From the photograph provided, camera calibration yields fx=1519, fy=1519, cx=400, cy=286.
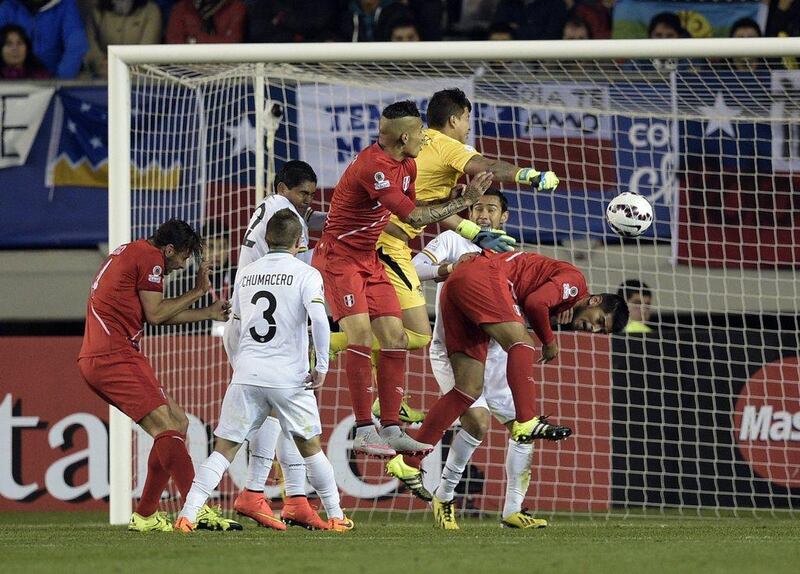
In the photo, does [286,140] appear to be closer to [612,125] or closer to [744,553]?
[612,125]

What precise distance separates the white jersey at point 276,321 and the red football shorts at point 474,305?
1.12 metres

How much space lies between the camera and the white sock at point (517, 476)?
9.62m

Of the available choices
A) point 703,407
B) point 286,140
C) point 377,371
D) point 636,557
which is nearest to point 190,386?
point 286,140

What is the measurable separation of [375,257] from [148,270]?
1.36 meters

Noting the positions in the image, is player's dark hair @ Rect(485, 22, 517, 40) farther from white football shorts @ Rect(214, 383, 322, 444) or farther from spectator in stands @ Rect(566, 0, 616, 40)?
white football shorts @ Rect(214, 383, 322, 444)

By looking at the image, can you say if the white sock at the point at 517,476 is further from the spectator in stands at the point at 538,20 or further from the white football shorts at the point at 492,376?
the spectator in stands at the point at 538,20

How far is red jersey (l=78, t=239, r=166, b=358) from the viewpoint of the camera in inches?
357

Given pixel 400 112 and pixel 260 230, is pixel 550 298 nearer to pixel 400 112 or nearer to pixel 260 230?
pixel 400 112

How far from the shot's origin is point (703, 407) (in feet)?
39.3

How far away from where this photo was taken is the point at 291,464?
9.27 metres

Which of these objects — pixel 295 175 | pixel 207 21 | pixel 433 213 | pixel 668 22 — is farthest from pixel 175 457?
pixel 668 22

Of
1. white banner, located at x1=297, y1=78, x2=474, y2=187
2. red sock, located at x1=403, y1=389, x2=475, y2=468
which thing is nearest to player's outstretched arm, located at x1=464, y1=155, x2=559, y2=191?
red sock, located at x1=403, y1=389, x2=475, y2=468

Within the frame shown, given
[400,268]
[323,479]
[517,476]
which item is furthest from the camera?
[517,476]

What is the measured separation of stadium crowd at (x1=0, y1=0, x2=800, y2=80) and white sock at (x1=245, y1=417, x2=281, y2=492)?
552 cm
